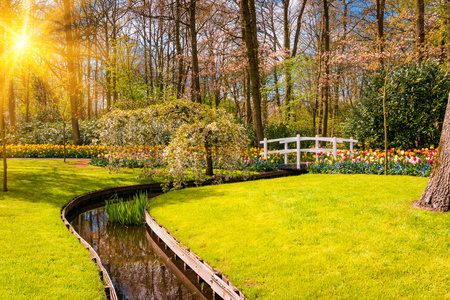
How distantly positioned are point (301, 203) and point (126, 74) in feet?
59.9

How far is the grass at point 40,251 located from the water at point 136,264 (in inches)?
30.7

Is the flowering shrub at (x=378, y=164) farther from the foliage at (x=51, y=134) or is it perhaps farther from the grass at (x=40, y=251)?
the foliage at (x=51, y=134)

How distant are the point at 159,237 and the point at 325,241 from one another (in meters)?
3.67

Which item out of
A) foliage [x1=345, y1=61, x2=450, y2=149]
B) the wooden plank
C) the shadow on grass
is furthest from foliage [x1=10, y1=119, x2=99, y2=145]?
foliage [x1=345, y1=61, x2=450, y2=149]

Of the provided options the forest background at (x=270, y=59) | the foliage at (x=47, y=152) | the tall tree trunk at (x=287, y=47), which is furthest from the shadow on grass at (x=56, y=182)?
the tall tree trunk at (x=287, y=47)

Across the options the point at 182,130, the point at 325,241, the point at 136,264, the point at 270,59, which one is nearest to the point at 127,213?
the point at 136,264

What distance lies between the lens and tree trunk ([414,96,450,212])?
16.5 ft

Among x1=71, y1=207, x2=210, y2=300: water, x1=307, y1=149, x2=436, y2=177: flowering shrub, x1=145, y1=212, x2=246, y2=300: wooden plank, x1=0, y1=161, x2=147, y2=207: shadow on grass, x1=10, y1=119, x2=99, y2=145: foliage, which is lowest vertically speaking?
x1=71, y1=207, x2=210, y2=300: water

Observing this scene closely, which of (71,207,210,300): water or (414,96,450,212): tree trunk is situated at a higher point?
(414,96,450,212): tree trunk

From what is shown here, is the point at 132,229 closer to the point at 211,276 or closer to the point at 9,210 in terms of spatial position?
the point at 9,210

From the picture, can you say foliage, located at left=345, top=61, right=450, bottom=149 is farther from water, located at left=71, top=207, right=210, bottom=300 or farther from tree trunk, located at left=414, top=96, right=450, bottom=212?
water, located at left=71, top=207, right=210, bottom=300

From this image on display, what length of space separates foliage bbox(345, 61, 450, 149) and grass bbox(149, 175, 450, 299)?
5.53m

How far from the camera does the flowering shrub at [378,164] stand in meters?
9.43

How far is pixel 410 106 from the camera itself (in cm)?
1211
